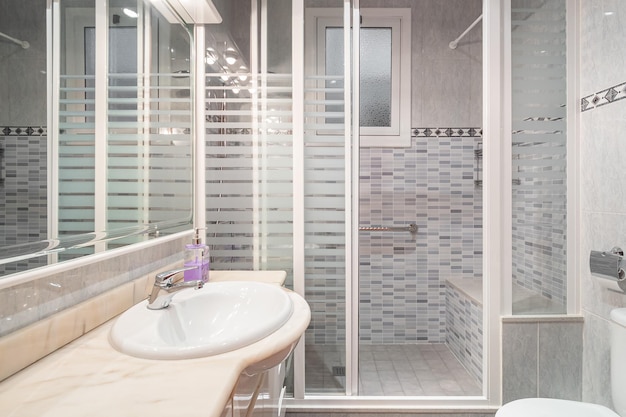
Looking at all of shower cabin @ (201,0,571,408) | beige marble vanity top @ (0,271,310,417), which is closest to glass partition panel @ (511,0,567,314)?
shower cabin @ (201,0,571,408)

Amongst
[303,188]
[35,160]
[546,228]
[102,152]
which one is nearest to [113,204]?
[102,152]

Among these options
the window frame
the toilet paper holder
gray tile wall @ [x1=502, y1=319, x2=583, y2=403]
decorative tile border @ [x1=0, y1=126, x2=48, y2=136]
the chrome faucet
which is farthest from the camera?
the window frame

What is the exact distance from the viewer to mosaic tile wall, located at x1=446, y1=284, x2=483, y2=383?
1.98 meters

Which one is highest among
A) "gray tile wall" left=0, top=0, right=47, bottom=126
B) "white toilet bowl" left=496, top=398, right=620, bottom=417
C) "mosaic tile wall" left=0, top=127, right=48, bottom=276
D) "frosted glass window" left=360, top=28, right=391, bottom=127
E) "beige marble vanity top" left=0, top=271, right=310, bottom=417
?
"frosted glass window" left=360, top=28, right=391, bottom=127

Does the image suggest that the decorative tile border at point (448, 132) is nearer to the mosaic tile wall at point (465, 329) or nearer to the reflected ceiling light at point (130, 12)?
the mosaic tile wall at point (465, 329)

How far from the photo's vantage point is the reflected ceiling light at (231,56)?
167 centimetres

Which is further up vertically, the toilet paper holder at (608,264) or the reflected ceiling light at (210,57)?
the reflected ceiling light at (210,57)

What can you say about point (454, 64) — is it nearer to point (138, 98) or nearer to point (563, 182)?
point (563, 182)

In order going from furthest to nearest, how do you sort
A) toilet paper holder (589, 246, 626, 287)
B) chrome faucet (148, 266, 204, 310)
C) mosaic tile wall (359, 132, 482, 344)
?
mosaic tile wall (359, 132, 482, 344), toilet paper holder (589, 246, 626, 287), chrome faucet (148, 266, 204, 310)

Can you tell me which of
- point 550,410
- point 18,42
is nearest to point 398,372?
point 550,410

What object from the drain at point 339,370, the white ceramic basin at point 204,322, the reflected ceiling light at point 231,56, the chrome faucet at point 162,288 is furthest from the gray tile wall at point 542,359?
the reflected ceiling light at point 231,56

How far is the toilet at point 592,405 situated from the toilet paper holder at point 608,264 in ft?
0.45

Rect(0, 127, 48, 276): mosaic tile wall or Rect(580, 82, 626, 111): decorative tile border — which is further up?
Rect(580, 82, 626, 111): decorative tile border

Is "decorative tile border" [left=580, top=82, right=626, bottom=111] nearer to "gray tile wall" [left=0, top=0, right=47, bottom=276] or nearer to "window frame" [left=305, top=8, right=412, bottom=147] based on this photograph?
"window frame" [left=305, top=8, right=412, bottom=147]
